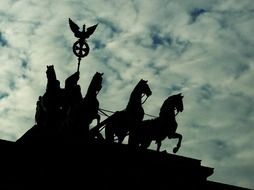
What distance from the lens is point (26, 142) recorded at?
18328mm

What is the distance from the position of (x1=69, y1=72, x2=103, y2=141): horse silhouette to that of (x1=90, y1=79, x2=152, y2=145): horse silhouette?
637 mm

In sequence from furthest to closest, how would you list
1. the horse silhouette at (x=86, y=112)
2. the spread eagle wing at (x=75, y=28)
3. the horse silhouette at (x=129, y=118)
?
the spread eagle wing at (x=75, y=28), the horse silhouette at (x=129, y=118), the horse silhouette at (x=86, y=112)

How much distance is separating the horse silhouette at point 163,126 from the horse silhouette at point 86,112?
57.2 inches

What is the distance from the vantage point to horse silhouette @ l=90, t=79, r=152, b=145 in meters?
19.8

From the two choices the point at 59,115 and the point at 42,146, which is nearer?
the point at 42,146

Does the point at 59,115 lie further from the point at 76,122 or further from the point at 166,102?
the point at 166,102

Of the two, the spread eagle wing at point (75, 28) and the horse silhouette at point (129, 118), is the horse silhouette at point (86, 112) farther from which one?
the spread eagle wing at point (75, 28)

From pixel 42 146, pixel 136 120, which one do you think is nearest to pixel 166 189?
pixel 136 120

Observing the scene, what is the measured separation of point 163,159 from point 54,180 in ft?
9.82

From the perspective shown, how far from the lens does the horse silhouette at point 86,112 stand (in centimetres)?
1897

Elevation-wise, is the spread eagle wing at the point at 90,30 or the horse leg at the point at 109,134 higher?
the spread eagle wing at the point at 90,30

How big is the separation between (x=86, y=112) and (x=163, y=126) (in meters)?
2.39

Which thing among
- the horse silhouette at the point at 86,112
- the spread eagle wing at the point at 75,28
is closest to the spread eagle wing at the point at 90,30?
the spread eagle wing at the point at 75,28

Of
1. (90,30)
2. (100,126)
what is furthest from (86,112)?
(90,30)
